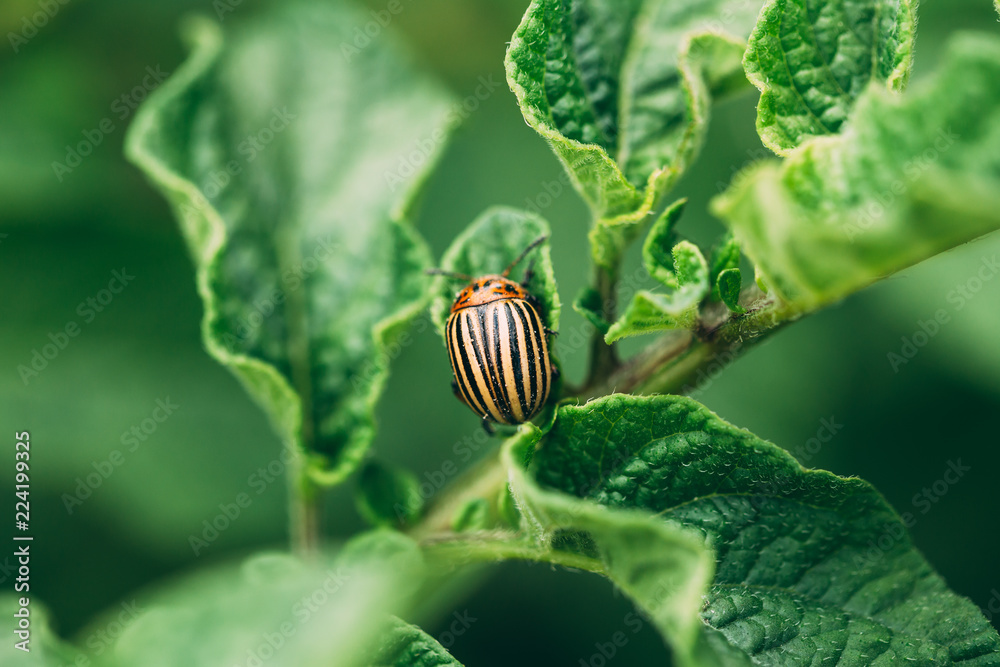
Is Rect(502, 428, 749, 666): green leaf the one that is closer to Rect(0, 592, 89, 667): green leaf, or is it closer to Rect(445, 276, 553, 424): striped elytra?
Rect(445, 276, 553, 424): striped elytra

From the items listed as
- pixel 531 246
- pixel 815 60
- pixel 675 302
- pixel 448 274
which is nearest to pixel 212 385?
pixel 448 274

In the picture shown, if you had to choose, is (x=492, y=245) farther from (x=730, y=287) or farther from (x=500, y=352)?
(x=730, y=287)

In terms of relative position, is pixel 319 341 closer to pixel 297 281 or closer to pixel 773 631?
pixel 297 281

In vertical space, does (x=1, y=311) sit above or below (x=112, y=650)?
above

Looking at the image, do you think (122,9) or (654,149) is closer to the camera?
(654,149)

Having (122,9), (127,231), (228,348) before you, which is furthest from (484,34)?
(228,348)

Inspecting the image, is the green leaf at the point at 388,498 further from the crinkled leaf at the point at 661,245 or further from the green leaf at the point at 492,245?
the crinkled leaf at the point at 661,245

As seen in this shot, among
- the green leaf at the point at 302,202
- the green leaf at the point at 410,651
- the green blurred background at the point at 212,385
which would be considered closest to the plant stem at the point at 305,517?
the green leaf at the point at 302,202
